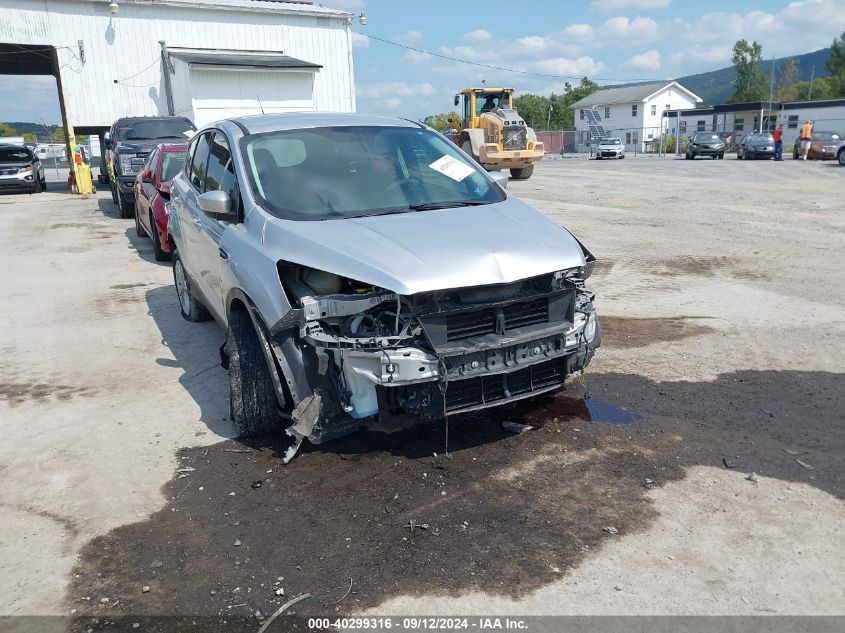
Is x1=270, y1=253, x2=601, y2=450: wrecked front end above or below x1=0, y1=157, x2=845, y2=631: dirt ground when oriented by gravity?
above

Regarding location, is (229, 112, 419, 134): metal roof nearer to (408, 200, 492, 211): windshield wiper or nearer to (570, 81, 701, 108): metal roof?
(408, 200, 492, 211): windshield wiper

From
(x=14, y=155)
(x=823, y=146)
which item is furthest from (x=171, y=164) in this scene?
(x=823, y=146)

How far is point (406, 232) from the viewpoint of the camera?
413 cm

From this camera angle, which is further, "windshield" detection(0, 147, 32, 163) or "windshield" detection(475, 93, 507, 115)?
"windshield" detection(475, 93, 507, 115)

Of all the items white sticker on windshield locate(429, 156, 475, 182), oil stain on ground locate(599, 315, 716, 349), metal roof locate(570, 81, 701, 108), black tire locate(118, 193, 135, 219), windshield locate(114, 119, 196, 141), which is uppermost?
metal roof locate(570, 81, 701, 108)

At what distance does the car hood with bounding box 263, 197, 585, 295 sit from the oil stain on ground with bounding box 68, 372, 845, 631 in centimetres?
115

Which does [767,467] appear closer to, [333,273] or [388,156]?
[333,273]

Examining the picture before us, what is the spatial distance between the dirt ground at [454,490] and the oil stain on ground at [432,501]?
1cm

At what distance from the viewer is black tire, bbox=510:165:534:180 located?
24.7 meters

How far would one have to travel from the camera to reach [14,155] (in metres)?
25.8

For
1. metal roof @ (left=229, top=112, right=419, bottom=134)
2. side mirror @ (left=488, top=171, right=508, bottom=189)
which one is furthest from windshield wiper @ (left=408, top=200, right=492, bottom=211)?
metal roof @ (left=229, top=112, right=419, bottom=134)

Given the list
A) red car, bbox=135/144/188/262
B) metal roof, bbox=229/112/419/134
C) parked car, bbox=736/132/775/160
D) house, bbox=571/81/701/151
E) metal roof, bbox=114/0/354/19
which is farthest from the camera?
house, bbox=571/81/701/151

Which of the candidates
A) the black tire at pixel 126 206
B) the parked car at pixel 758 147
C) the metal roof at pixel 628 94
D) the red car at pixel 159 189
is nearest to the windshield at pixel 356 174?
the red car at pixel 159 189

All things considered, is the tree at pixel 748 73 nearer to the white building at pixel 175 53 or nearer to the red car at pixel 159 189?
the white building at pixel 175 53
